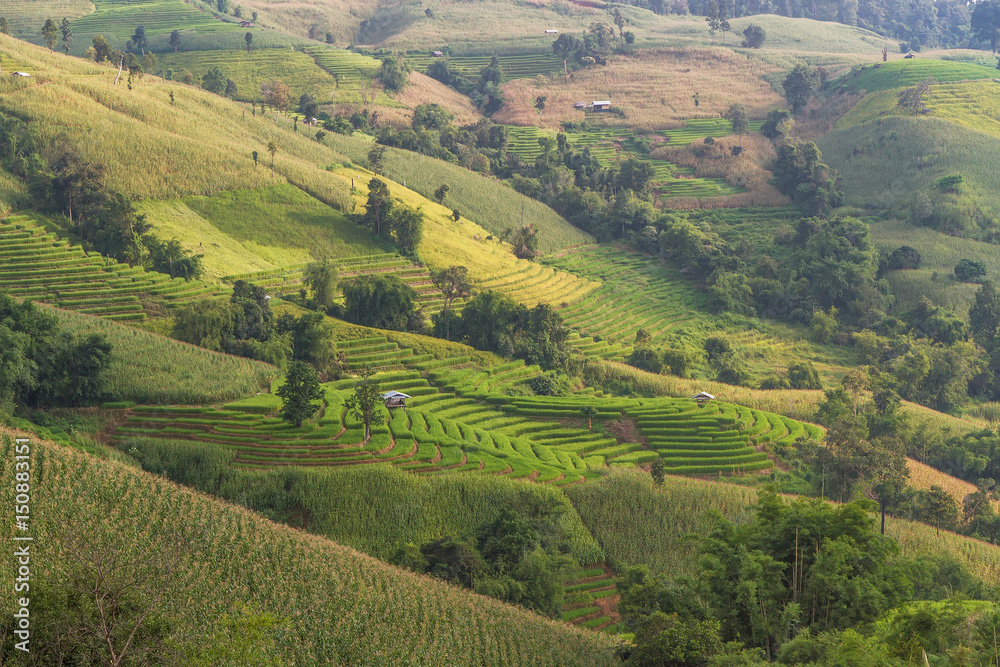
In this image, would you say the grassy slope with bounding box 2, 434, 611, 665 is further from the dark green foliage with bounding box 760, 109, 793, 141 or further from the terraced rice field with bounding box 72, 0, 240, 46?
the terraced rice field with bounding box 72, 0, 240, 46

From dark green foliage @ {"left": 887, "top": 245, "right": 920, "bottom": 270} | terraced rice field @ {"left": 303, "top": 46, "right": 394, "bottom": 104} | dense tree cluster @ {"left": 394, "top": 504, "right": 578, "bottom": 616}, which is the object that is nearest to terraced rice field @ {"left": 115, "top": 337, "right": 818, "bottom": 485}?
dense tree cluster @ {"left": 394, "top": 504, "right": 578, "bottom": 616}

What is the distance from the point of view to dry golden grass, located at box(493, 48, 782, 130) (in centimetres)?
10156

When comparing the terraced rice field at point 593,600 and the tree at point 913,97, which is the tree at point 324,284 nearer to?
the terraced rice field at point 593,600

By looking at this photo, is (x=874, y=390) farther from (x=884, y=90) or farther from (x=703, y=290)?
(x=884, y=90)

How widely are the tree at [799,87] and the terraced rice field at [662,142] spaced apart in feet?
17.3

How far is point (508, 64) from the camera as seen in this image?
114 meters

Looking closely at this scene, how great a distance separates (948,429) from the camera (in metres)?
49.6

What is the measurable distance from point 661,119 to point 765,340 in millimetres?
41628

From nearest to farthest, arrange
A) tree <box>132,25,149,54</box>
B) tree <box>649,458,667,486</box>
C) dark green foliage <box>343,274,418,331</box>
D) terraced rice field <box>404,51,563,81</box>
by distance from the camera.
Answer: tree <box>649,458,667,486</box>
dark green foliage <box>343,274,418,331</box>
tree <box>132,25,149,54</box>
terraced rice field <box>404,51,563,81</box>

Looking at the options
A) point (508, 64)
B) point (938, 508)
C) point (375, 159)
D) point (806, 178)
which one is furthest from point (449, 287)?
point (508, 64)

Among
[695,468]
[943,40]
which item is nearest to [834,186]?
[695,468]

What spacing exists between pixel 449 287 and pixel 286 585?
32.8m

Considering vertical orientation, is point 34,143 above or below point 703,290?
above

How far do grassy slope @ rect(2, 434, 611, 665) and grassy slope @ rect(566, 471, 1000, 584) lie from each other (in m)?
7.50
